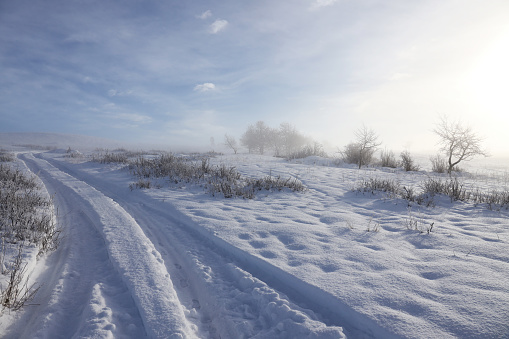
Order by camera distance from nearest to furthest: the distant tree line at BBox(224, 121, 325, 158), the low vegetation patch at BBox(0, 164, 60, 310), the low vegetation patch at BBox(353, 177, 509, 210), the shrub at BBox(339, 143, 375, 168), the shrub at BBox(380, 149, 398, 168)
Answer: the low vegetation patch at BBox(0, 164, 60, 310) → the low vegetation patch at BBox(353, 177, 509, 210) → the shrub at BBox(380, 149, 398, 168) → the shrub at BBox(339, 143, 375, 168) → the distant tree line at BBox(224, 121, 325, 158)

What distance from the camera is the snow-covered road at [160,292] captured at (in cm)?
208

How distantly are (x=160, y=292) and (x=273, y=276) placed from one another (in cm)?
133

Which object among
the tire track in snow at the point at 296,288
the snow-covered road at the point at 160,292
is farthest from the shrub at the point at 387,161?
the snow-covered road at the point at 160,292

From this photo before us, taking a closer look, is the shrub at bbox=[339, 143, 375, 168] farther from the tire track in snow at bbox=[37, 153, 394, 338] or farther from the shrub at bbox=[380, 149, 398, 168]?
the tire track in snow at bbox=[37, 153, 394, 338]

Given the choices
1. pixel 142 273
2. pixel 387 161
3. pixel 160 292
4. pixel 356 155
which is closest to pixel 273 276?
pixel 160 292

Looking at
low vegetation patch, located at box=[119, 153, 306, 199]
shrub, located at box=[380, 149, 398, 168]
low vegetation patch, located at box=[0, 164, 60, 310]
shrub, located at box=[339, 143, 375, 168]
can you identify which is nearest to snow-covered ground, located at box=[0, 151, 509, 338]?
low vegetation patch, located at box=[0, 164, 60, 310]

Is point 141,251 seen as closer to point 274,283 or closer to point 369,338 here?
point 274,283

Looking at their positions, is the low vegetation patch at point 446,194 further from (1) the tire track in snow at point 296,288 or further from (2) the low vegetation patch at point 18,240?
(2) the low vegetation patch at point 18,240

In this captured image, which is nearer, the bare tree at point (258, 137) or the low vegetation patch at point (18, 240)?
the low vegetation patch at point (18, 240)

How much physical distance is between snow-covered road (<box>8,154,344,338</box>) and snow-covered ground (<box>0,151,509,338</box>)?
13 millimetres

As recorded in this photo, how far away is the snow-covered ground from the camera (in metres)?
2.06

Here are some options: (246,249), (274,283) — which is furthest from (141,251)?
(274,283)

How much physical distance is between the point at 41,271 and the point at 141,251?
3.73 ft

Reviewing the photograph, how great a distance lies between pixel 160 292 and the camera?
2512mm
